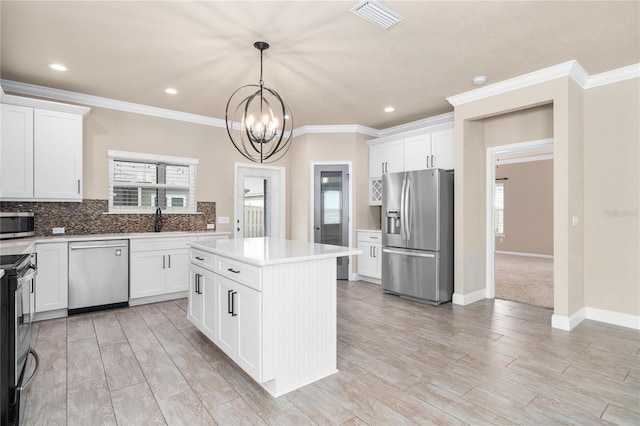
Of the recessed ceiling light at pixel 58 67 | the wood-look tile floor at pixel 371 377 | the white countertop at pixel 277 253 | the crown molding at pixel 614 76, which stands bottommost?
the wood-look tile floor at pixel 371 377

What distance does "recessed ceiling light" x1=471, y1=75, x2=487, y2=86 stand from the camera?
3.74m

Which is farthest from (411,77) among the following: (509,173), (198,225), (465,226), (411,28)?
(509,173)

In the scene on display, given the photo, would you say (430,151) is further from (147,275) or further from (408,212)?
(147,275)

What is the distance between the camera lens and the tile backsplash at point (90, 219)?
4.09m

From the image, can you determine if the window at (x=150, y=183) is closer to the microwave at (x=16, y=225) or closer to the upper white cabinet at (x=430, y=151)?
the microwave at (x=16, y=225)

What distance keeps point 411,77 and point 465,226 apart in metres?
2.02

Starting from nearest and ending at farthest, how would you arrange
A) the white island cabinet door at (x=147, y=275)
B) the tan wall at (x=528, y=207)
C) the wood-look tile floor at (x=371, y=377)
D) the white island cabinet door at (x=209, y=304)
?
the wood-look tile floor at (x=371, y=377) < the white island cabinet door at (x=209, y=304) < the white island cabinet door at (x=147, y=275) < the tan wall at (x=528, y=207)

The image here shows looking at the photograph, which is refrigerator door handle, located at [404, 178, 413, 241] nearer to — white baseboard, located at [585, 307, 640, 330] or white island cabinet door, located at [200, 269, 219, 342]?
white baseboard, located at [585, 307, 640, 330]

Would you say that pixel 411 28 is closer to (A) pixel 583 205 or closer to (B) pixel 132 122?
(A) pixel 583 205

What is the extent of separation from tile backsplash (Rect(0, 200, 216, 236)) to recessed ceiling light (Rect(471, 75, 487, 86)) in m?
4.23

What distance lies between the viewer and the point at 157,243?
4441 mm

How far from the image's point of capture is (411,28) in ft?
9.19

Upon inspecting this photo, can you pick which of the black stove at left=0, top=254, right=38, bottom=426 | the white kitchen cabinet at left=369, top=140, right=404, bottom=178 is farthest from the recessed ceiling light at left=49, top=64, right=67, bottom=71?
the white kitchen cabinet at left=369, top=140, right=404, bottom=178

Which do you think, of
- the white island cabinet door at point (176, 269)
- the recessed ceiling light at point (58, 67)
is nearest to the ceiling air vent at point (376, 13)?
the recessed ceiling light at point (58, 67)
